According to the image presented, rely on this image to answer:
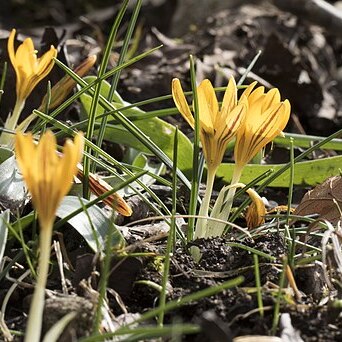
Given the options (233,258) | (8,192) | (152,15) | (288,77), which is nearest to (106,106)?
(8,192)

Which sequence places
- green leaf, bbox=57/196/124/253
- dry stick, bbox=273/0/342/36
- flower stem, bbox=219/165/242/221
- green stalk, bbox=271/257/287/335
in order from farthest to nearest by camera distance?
dry stick, bbox=273/0/342/36, flower stem, bbox=219/165/242/221, green leaf, bbox=57/196/124/253, green stalk, bbox=271/257/287/335

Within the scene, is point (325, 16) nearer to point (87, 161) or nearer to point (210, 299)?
point (87, 161)

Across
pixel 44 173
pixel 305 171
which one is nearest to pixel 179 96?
pixel 44 173

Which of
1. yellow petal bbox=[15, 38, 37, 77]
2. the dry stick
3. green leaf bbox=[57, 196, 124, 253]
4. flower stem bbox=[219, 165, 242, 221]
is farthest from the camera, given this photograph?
the dry stick

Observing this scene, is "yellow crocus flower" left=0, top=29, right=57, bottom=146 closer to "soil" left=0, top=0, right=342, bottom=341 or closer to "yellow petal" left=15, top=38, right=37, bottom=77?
"yellow petal" left=15, top=38, right=37, bottom=77

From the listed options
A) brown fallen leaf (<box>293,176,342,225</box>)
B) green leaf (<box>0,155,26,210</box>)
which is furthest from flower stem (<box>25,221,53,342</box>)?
brown fallen leaf (<box>293,176,342,225</box>)

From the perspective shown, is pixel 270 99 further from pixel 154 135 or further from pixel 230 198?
pixel 154 135

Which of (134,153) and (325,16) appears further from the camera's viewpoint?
(325,16)
